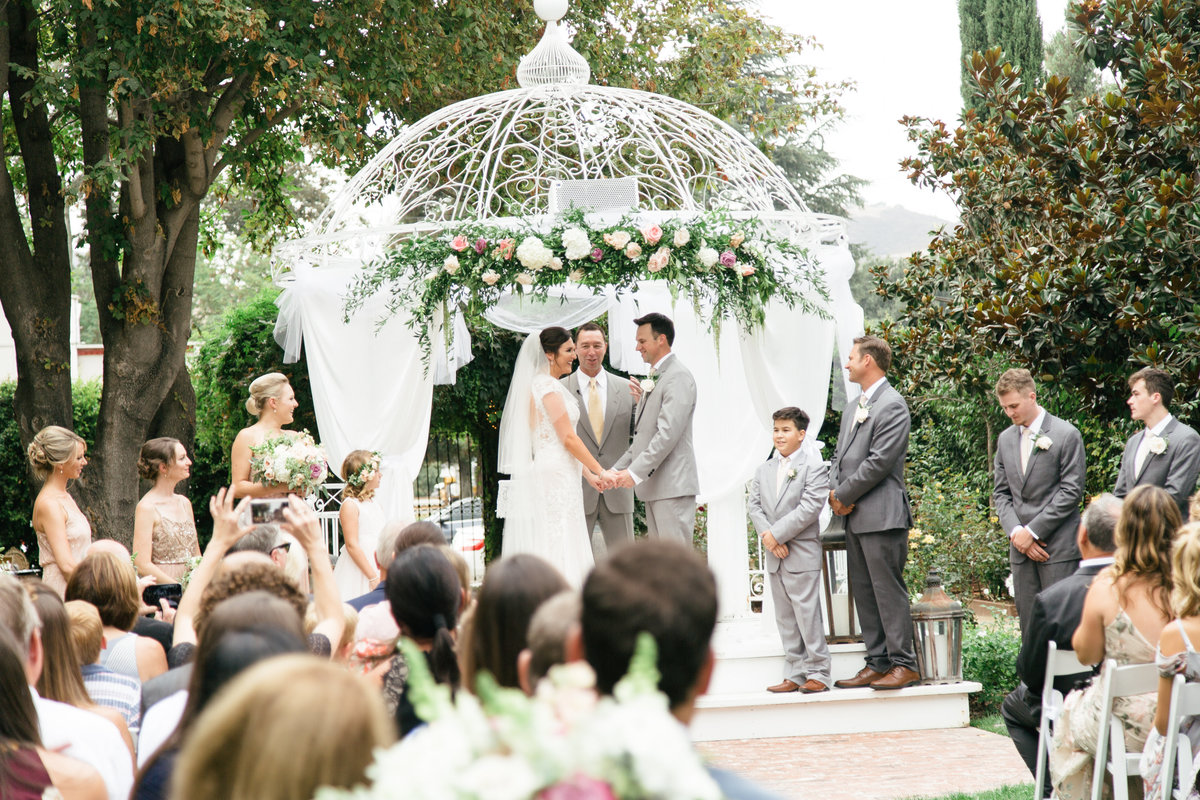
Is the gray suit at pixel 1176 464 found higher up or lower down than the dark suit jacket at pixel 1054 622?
higher up

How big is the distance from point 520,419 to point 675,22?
6665 millimetres

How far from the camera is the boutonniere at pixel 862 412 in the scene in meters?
6.97

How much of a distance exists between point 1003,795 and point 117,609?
392 cm

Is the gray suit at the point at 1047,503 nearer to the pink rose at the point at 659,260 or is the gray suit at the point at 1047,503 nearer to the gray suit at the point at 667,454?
the gray suit at the point at 667,454

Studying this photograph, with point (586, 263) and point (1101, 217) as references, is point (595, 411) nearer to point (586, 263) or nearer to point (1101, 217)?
point (586, 263)

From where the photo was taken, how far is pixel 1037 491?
6887mm

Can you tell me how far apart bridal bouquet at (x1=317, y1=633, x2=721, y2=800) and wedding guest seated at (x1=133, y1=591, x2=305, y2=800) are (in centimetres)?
99

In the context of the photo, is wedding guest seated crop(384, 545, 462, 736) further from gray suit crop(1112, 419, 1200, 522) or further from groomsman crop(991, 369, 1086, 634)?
gray suit crop(1112, 419, 1200, 522)

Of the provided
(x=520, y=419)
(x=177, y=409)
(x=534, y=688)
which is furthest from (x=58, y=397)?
(x=534, y=688)

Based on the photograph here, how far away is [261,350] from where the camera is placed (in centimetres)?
1259

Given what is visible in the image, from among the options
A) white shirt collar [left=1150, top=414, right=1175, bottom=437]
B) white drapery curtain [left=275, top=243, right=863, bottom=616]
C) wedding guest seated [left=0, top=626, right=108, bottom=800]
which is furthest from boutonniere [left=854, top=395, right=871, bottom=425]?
wedding guest seated [left=0, top=626, right=108, bottom=800]

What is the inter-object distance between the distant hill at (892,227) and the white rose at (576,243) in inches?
4369

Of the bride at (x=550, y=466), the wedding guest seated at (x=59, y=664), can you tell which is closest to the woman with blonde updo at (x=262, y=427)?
the bride at (x=550, y=466)

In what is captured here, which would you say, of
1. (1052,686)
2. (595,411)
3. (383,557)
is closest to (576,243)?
(595,411)
